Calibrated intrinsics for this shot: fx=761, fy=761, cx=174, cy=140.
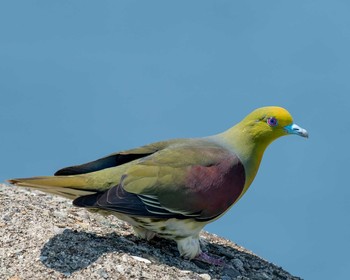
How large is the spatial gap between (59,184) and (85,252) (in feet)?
2.32

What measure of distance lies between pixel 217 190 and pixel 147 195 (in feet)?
2.33

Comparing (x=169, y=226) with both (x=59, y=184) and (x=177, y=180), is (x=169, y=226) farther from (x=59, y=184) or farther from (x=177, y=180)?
(x=59, y=184)

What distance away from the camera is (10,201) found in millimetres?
8359

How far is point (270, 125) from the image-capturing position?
25.5ft

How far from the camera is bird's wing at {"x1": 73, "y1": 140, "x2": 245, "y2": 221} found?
23.6ft

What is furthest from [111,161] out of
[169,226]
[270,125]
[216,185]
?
[270,125]

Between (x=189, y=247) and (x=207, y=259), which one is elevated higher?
(x=189, y=247)

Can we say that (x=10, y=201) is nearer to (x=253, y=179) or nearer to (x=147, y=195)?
(x=147, y=195)

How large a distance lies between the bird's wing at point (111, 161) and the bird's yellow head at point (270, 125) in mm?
975

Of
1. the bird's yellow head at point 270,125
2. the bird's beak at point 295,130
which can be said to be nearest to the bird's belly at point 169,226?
the bird's yellow head at point 270,125

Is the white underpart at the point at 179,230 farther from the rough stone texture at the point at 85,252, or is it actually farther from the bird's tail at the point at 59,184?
the bird's tail at the point at 59,184

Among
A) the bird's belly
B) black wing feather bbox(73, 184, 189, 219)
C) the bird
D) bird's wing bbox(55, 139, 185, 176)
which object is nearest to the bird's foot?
the bird

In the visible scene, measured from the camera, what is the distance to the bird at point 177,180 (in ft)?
23.8

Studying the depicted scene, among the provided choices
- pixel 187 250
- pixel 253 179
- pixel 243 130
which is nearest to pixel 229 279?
pixel 187 250
